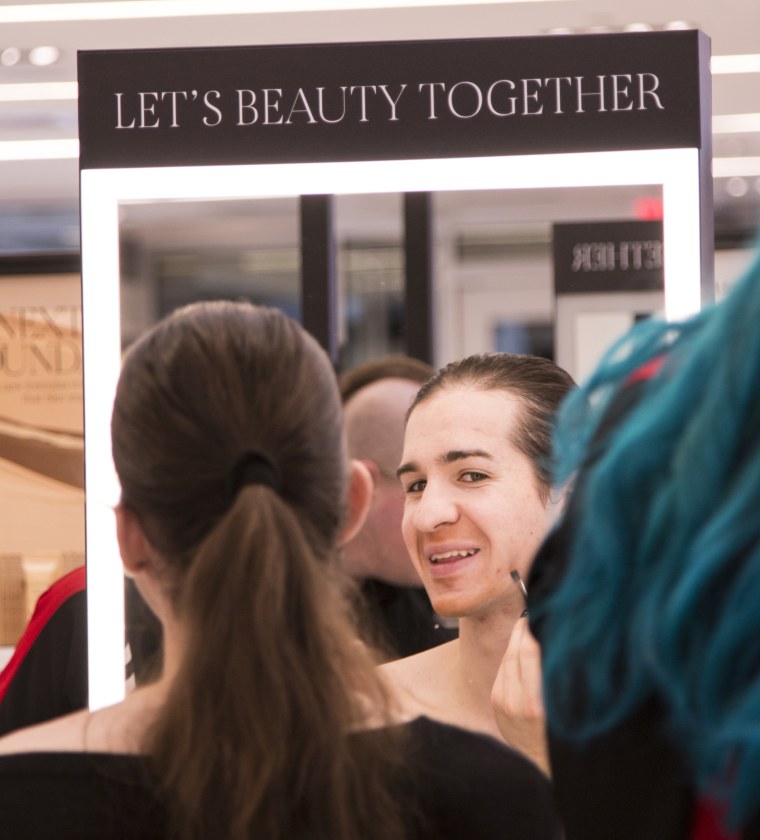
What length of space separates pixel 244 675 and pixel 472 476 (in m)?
0.73

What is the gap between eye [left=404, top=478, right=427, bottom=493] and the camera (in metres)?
1.74

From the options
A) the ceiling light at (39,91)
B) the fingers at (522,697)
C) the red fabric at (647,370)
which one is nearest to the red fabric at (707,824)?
the red fabric at (647,370)

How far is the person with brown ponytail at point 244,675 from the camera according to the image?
1.01 m

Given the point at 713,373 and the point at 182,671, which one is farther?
the point at 182,671

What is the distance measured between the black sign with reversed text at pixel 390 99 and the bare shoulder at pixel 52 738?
1005 millimetres

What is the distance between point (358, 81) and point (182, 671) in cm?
105

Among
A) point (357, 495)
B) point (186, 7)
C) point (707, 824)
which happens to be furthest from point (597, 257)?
point (186, 7)

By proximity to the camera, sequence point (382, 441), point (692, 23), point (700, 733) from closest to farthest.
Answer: point (700, 733)
point (382, 441)
point (692, 23)

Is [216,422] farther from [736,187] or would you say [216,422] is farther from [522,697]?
[736,187]

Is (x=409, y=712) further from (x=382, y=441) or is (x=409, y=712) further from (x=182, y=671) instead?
(x=382, y=441)

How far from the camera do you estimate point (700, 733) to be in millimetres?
695

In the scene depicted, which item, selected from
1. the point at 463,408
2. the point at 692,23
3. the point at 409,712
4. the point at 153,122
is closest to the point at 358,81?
the point at 153,122

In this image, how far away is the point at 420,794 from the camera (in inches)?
41.2

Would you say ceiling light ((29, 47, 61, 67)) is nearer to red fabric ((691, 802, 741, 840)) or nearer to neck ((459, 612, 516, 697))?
neck ((459, 612, 516, 697))
